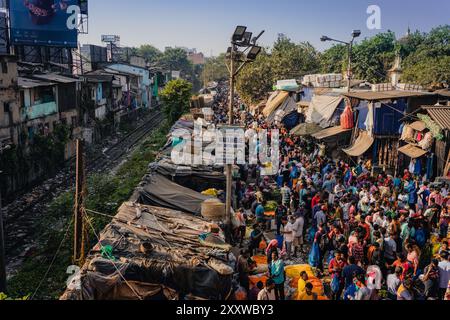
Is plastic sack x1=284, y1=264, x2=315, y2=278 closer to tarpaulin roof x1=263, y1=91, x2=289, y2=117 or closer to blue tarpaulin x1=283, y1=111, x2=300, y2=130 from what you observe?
blue tarpaulin x1=283, y1=111, x2=300, y2=130

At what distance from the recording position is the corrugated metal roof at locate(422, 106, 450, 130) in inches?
598

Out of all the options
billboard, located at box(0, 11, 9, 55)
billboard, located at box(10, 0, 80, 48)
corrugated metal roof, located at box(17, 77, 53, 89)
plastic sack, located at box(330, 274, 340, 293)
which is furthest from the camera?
billboard, located at box(10, 0, 80, 48)

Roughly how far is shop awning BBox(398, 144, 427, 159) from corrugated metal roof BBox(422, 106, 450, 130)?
1.50m

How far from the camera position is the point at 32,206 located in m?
19.3

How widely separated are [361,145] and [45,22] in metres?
27.1

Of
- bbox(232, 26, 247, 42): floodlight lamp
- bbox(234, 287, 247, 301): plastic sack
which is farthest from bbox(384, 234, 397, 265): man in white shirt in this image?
bbox(232, 26, 247, 42): floodlight lamp

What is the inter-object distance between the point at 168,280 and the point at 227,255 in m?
1.47

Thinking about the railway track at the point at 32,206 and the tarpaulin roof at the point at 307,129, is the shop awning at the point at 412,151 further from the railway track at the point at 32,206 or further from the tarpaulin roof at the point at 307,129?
the railway track at the point at 32,206

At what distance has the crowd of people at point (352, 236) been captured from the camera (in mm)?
8656

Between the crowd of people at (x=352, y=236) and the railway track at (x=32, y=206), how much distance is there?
7.14 meters
